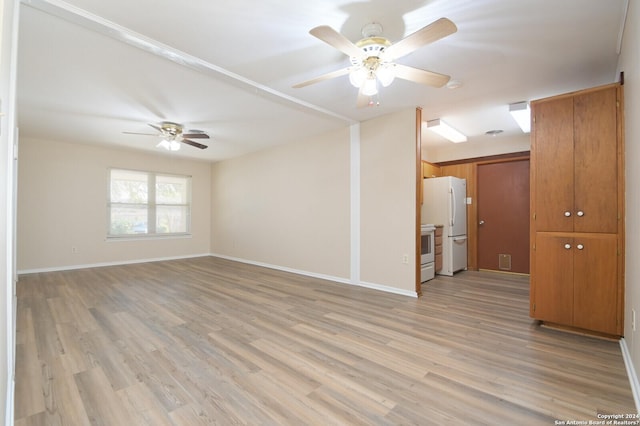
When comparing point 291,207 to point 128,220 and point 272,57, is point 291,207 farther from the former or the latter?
point 128,220

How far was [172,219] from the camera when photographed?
7.19 m

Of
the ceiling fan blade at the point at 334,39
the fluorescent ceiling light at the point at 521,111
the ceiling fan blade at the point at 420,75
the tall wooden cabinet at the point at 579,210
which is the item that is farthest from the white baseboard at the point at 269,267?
the ceiling fan blade at the point at 334,39

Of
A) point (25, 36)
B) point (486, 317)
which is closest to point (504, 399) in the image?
point (486, 317)

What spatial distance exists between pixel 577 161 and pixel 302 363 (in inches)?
115

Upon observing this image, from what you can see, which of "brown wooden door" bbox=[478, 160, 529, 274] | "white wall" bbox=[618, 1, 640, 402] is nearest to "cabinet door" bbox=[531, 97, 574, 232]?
"white wall" bbox=[618, 1, 640, 402]

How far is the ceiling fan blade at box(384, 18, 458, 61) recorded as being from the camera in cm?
172

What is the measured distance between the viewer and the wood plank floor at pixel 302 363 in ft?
5.29

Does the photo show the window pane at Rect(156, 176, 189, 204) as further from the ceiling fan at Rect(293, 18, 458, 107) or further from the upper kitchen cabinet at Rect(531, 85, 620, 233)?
the upper kitchen cabinet at Rect(531, 85, 620, 233)

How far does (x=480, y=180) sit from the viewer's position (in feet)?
19.2

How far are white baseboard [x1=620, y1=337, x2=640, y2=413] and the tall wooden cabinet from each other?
7.4 inches

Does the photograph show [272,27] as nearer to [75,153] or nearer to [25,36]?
[25,36]

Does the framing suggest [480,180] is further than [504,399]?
Yes

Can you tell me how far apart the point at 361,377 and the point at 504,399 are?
842 mm

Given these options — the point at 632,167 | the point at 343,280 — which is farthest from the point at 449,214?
the point at 632,167
